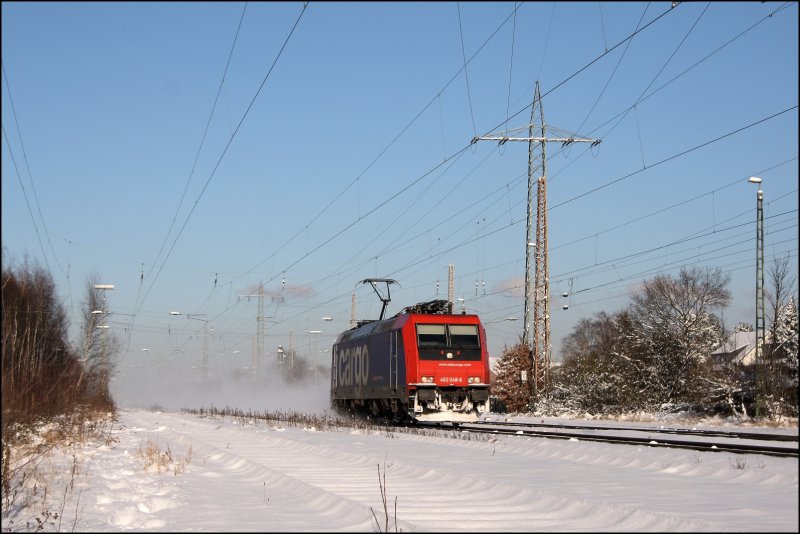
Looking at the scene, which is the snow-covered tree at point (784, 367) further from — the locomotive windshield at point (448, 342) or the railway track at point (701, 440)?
the locomotive windshield at point (448, 342)

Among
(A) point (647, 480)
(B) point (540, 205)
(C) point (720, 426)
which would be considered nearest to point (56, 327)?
(B) point (540, 205)

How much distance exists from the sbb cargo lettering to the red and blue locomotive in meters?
1.98

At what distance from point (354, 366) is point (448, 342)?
23.2 feet

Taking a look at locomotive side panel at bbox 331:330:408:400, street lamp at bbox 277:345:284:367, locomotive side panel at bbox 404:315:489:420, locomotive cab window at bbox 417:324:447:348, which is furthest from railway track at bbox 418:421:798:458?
street lamp at bbox 277:345:284:367

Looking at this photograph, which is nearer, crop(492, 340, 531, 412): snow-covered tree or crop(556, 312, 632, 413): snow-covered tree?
crop(556, 312, 632, 413): snow-covered tree

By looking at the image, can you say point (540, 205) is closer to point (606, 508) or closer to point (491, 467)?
point (491, 467)

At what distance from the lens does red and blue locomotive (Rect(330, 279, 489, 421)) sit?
1040 inches

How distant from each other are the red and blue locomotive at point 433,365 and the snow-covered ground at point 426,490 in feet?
28.1

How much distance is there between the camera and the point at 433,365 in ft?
87.4

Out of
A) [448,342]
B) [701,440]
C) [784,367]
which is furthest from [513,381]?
[784,367]

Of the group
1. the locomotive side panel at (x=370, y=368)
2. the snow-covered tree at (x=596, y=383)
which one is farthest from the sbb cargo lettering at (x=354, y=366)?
the snow-covered tree at (x=596, y=383)

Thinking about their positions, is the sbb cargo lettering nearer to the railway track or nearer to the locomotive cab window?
Result: the locomotive cab window

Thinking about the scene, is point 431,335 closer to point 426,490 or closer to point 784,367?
point 426,490

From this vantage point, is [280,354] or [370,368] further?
[280,354]
